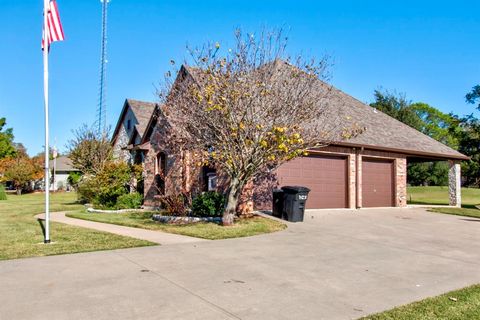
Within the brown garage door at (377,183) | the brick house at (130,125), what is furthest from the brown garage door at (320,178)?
the brick house at (130,125)

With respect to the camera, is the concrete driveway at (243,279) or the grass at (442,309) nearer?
the grass at (442,309)

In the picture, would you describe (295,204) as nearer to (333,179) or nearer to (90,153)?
(333,179)

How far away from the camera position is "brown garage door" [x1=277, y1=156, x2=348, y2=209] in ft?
53.5

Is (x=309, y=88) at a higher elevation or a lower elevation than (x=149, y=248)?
higher

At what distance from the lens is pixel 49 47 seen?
9.62m

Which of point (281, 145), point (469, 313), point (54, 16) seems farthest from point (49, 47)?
point (469, 313)

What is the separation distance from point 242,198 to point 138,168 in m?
7.24

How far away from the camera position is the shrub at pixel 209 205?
13.5 meters

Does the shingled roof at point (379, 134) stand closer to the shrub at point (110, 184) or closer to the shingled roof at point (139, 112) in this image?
the shrub at point (110, 184)

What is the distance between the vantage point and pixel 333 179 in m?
17.7

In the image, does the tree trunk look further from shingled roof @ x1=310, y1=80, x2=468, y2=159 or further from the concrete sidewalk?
shingled roof @ x1=310, y1=80, x2=468, y2=159

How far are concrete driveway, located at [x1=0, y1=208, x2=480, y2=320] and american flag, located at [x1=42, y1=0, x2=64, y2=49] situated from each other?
538 centimetres

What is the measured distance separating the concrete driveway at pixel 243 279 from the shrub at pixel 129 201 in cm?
1011

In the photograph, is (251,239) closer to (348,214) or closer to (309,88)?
(309,88)
